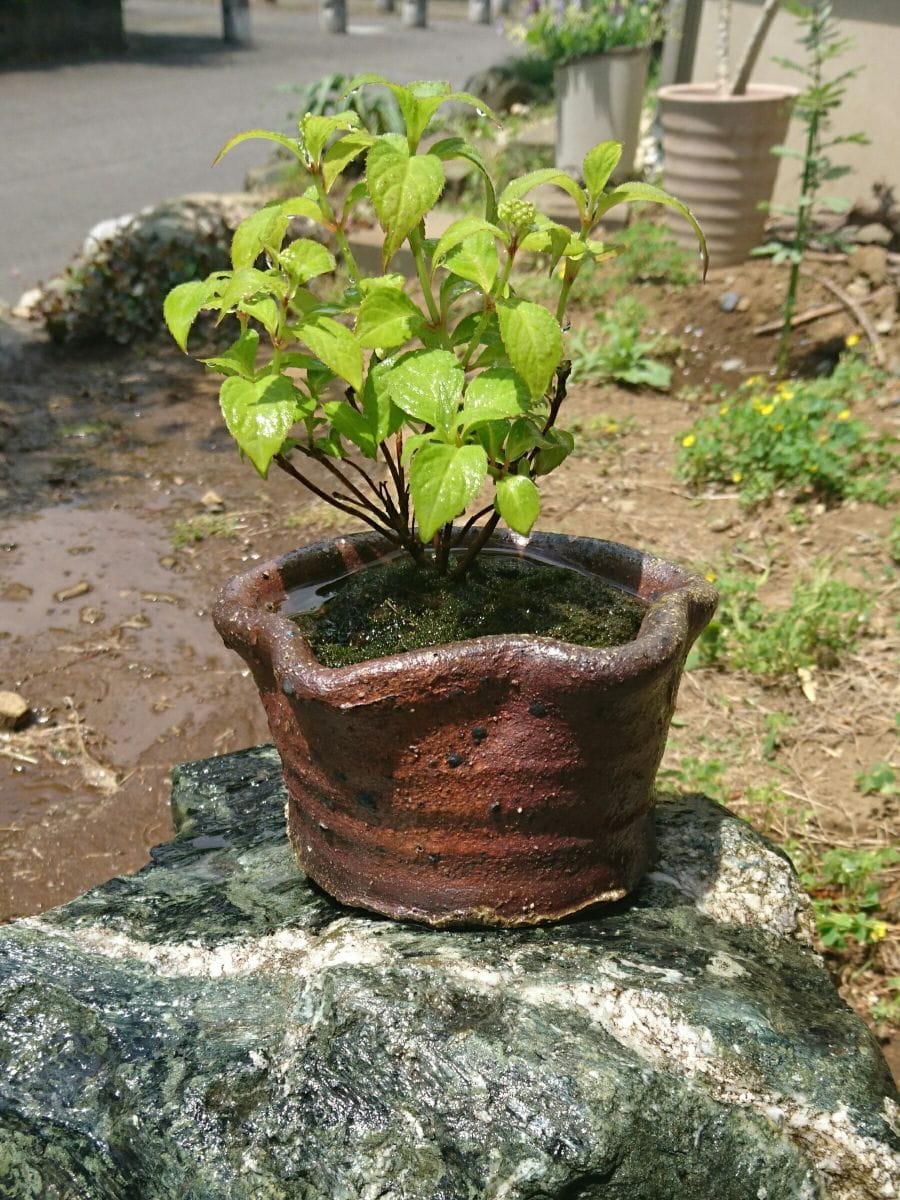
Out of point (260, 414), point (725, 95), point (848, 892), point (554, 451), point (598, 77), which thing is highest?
point (260, 414)

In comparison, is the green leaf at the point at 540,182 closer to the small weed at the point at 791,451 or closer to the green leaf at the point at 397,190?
the green leaf at the point at 397,190

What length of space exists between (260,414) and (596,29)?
827 centimetres

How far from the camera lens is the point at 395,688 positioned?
1518 mm

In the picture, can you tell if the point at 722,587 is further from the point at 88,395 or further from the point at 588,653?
the point at 88,395

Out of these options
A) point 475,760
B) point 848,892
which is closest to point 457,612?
point 475,760

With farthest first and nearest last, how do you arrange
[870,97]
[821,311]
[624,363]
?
[870,97] → [821,311] → [624,363]

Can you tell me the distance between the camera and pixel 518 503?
150 centimetres

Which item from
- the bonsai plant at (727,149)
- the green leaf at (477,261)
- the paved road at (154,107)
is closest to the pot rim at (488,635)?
the green leaf at (477,261)

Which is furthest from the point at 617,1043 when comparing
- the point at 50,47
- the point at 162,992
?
the point at 50,47

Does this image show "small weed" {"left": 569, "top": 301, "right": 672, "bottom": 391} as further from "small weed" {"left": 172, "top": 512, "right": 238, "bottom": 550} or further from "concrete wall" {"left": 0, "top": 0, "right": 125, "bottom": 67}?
"concrete wall" {"left": 0, "top": 0, "right": 125, "bottom": 67}

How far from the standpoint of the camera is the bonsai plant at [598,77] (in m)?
8.20

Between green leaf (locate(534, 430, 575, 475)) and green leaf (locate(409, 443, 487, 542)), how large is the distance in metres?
0.22

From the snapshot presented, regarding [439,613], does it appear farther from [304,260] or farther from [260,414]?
[304,260]

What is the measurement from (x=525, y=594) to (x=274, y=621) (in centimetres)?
41
